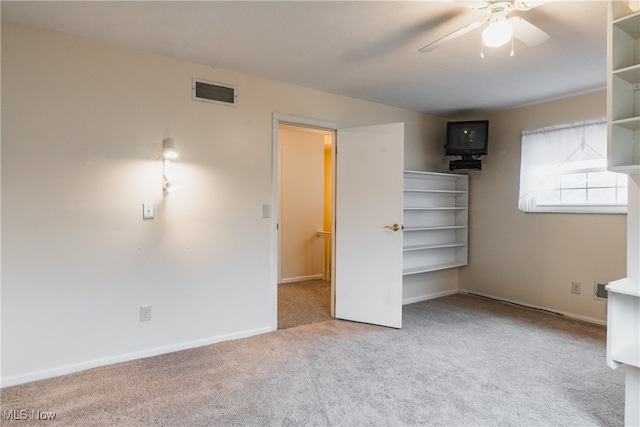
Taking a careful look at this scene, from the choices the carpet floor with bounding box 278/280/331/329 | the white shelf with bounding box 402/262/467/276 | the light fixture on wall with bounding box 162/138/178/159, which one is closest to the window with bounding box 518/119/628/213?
the white shelf with bounding box 402/262/467/276

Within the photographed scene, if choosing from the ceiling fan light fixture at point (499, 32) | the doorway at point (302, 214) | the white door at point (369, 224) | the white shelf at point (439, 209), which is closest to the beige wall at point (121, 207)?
the white door at point (369, 224)

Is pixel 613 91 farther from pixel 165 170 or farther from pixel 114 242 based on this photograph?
pixel 114 242

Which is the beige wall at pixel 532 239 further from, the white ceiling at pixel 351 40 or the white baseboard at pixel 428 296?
the white ceiling at pixel 351 40

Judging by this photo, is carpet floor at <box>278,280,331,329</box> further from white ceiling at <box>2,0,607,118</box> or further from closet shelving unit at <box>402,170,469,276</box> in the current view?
white ceiling at <box>2,0,607,118</box>

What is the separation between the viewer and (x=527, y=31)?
197 centimetres

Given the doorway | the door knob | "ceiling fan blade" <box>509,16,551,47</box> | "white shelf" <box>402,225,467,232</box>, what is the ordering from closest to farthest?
"ceiling fan blade" <box>509,16,551,47</box>, the door knob, "white shelf" <box>402,225,467,232</box>, the doorway

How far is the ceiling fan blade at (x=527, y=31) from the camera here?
189 cm

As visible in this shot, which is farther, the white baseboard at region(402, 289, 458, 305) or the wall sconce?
the white baseboard at region(402, 289, 458, 305)

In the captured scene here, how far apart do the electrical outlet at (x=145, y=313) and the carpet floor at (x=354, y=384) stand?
0.30m

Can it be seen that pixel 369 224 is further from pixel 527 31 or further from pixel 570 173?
pixel 570 173

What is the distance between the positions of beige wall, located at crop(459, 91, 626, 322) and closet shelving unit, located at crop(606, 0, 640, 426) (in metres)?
1.95

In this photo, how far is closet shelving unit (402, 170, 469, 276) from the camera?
423 centimetres

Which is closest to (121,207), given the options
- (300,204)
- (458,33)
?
(458,33)

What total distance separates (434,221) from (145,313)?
3401 millimetres
